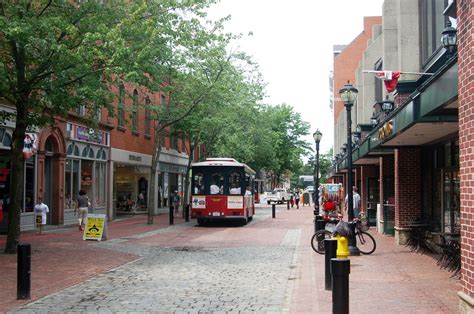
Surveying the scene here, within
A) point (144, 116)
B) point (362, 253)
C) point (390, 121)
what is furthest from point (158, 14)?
point (144, 116)

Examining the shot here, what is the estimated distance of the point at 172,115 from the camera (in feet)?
95.7

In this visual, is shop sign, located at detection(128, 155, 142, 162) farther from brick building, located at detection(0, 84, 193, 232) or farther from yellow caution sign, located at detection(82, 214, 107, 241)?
yellow caution sign, located at detection(82, 214, 107, 241)

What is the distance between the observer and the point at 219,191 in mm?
27266

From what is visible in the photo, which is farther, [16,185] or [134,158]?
[134,158]

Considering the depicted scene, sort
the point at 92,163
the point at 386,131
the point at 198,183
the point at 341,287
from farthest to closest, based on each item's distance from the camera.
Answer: the point at 92,163 < the point at 198,183 < the point at 386,131 < the point at 341,287

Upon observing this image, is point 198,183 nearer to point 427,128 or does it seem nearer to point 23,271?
point 427,128

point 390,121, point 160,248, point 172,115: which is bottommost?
point 160,248

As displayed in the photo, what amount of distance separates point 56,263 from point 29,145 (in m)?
8.98

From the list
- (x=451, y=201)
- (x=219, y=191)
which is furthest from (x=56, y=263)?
(x=219, y=191)

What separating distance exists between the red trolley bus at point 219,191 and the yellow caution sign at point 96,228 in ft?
28.8

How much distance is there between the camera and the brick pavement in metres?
→ 8.55

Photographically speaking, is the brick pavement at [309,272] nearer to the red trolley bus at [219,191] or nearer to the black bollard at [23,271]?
the black bollard at [23,271]

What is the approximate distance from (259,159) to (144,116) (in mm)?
15313

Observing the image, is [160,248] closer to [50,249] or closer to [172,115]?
[50,249]
